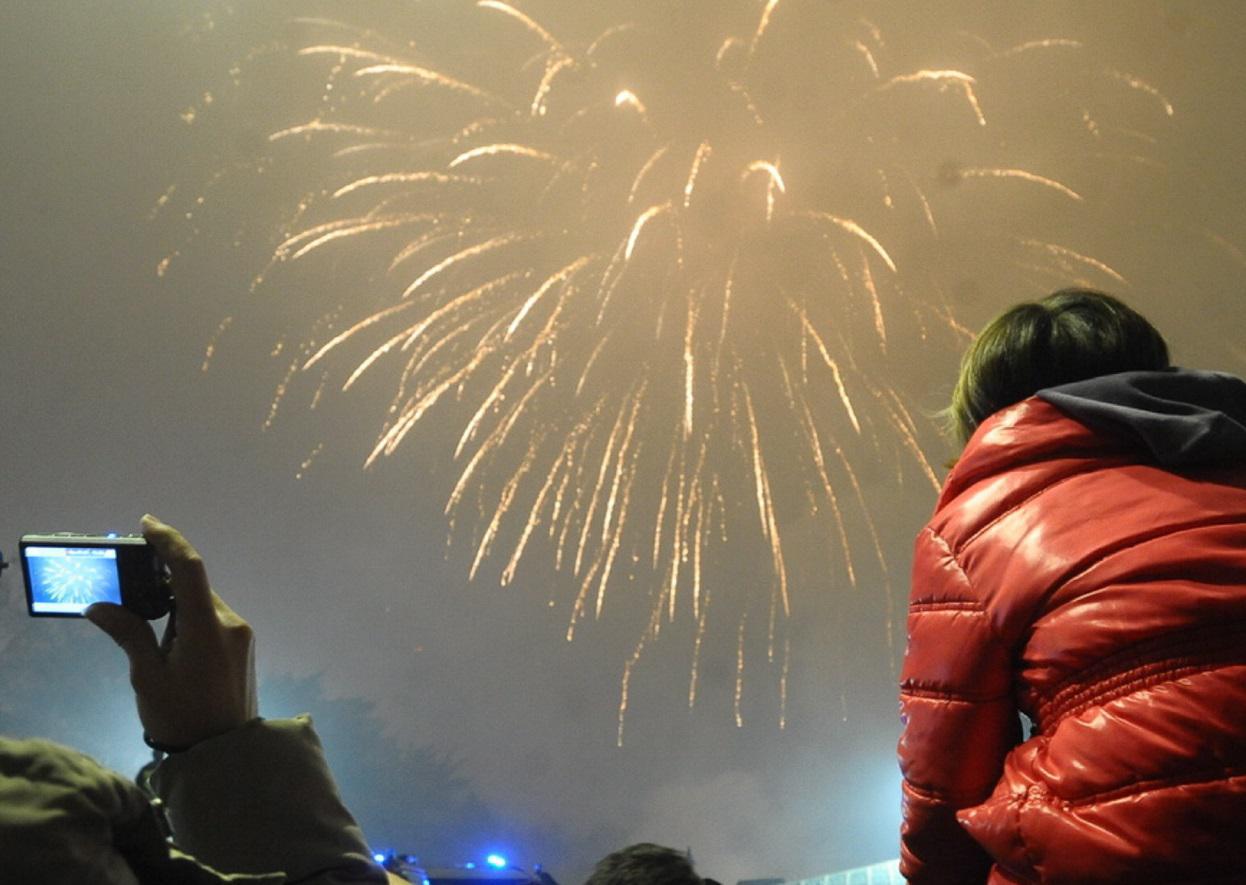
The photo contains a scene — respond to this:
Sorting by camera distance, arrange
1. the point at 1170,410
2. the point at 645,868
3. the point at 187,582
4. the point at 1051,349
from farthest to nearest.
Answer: the point at 645,868
the point at 1051,349
the point at 1170,410
the point at 187,582

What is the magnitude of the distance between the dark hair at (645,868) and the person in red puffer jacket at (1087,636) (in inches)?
18.5

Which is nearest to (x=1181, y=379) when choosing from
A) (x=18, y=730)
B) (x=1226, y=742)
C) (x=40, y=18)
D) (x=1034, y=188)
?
(x=1226, y=742)

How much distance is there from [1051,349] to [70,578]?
1.64 meters

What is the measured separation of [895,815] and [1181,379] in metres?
11.0

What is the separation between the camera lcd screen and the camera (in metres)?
1.58

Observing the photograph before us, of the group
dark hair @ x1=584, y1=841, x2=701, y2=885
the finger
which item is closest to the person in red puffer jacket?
dark hair @ x1=584, y1=841, x2=701, y2=885

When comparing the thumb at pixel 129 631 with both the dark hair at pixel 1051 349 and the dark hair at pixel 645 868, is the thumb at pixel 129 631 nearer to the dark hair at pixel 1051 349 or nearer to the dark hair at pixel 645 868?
the dark hair at pixel 645 868

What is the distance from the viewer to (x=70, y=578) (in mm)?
1670

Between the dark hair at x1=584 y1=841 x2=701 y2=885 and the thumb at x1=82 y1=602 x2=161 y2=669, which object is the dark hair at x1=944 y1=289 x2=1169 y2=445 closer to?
the dark hair at x1=584 y1=841 x2=701 y2=885

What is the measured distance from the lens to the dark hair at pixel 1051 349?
155cm

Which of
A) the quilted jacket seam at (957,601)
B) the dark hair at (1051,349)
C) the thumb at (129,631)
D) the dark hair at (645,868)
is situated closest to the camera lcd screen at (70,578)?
the thumb at (129,631)

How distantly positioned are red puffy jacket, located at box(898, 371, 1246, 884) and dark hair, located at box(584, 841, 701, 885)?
1.52 ft

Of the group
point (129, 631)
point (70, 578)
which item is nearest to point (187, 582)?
point (129, 631)

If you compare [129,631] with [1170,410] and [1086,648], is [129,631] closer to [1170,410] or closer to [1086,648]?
[1086,648]
